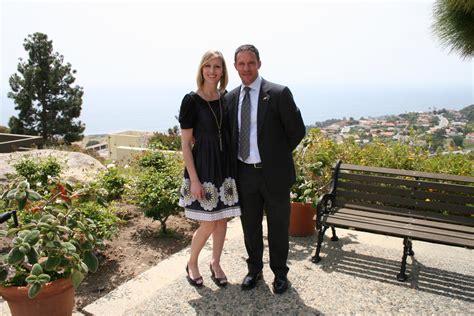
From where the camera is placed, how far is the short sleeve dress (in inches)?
130

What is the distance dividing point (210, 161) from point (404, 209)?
220 cm

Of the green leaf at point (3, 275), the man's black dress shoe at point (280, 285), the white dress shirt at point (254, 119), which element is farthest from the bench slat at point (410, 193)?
the green leaf at point (3, 275)

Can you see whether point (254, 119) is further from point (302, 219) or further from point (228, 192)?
point (302, 219)

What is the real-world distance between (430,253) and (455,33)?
11.1ft

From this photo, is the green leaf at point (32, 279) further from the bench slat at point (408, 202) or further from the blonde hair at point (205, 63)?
the bench slat at point (408, 202)

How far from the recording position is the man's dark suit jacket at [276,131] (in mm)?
3240

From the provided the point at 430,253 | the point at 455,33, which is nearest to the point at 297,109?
the point at 430,253

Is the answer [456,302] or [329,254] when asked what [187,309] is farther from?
[456,302]

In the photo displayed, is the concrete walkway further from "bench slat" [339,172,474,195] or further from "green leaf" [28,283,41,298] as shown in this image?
"green leaf" [28,283,41,298]

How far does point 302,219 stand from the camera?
4.84 meters

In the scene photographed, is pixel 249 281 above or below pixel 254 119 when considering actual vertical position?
below

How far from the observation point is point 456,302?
339 centimetres

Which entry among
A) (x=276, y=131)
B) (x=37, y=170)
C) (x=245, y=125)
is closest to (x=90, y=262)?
(x=245, y=125)

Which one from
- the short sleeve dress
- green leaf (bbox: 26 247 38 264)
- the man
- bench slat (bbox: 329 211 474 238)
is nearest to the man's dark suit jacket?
the man
